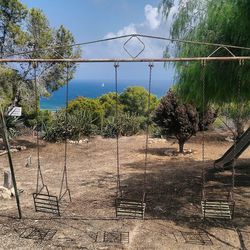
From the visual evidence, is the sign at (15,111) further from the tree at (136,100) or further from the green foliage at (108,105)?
the tree at (136,100)

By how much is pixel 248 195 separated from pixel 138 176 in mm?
2835

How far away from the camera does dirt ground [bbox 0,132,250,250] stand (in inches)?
203

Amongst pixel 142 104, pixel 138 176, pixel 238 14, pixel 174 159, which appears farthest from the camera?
pixel 142 104

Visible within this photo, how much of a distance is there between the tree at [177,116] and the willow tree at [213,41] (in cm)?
428

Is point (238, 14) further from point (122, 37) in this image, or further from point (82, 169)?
point (82, 169)

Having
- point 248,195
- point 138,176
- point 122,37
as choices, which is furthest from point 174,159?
point 122,37

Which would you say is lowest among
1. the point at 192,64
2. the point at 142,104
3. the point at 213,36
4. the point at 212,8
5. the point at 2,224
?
the point at 142,104

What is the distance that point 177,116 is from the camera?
11.9 metres

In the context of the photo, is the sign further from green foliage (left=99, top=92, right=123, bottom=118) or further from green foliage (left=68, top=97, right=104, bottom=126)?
green foliage (left=99, top=92, right=123, bottom=118)

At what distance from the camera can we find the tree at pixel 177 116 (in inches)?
465

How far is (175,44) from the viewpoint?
7180 mm

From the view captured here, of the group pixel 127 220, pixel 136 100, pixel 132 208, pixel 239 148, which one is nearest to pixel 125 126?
pixel 136 100

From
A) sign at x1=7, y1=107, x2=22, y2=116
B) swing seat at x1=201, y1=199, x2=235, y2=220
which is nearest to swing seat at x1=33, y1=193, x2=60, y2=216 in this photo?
swing seat at x1=201, y1=199, x2=235, y2=220

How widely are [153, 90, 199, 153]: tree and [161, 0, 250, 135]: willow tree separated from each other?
4283mm
